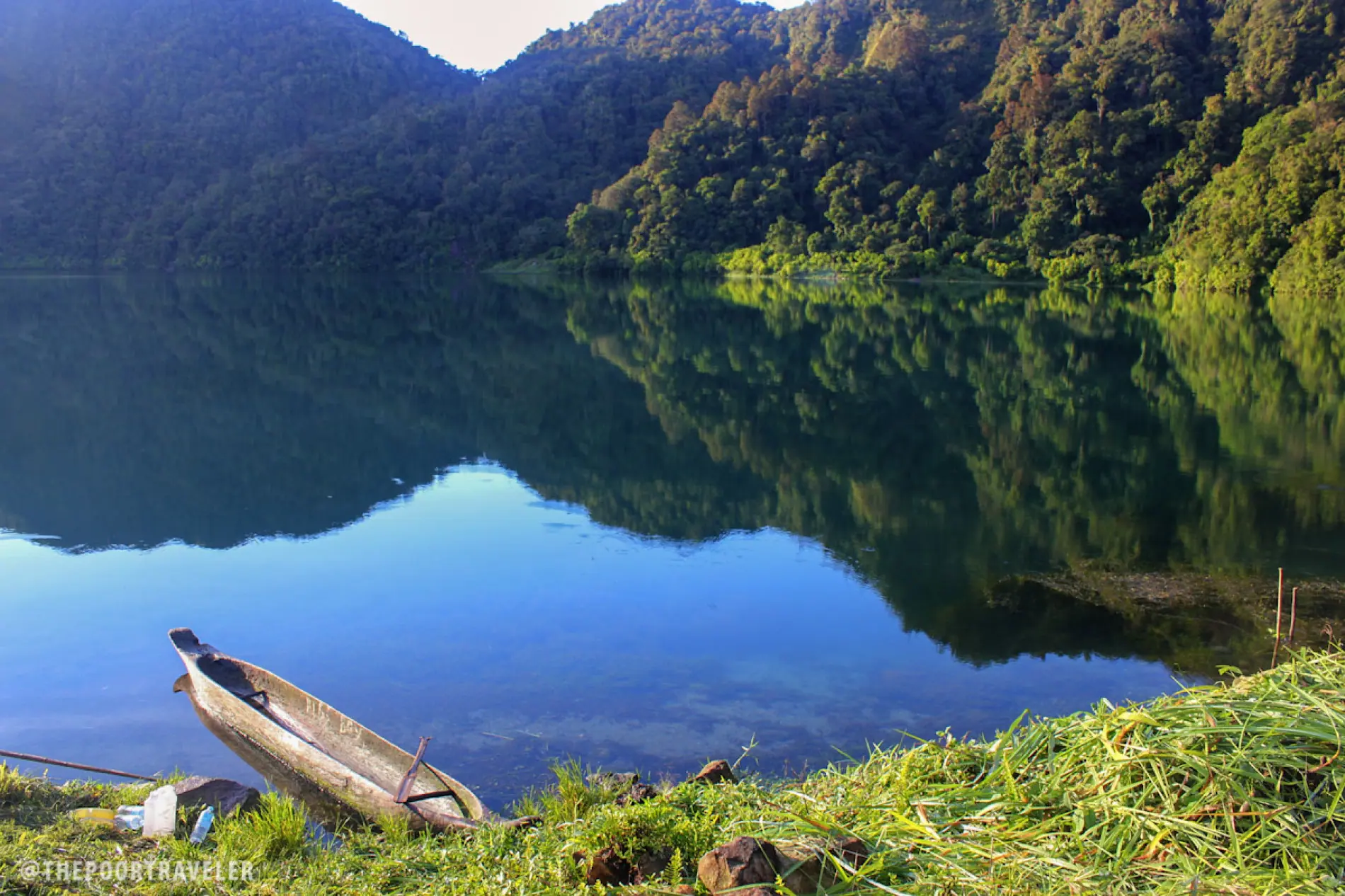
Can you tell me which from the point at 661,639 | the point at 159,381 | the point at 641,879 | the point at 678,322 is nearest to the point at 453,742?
the point at 661,639

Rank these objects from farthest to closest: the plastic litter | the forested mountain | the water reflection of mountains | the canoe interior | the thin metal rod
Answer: the forested mountain
the water reflection of mountains
the canoe interior
the thin metal rod
the plastic litter

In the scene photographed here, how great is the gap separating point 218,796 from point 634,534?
652 cm

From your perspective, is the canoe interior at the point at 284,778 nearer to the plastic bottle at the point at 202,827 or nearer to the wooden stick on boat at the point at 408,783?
the wooden stick on boat at the point at 408,783

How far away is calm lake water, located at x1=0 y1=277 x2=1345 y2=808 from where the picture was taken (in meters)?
6.88

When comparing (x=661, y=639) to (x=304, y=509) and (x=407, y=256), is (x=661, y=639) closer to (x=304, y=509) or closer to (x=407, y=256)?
(x=304, y=509)

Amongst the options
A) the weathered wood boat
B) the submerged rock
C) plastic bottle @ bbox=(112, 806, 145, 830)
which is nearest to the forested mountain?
the submerged rock

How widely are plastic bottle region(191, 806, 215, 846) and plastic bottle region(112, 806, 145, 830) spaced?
0.81 ft

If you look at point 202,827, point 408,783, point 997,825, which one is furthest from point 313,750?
point 997,825

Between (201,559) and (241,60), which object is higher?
(241,60)

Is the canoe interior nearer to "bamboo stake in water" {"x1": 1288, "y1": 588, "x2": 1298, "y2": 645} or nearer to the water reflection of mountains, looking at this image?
"bamboo stake in water" {"x1": 1288, "y1": 588, "x2": 1298, "y2": 645}

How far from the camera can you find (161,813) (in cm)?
450

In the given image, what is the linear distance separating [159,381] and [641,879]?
21.3 metres

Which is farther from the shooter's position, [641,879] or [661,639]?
[661,639]

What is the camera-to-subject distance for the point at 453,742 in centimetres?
631
